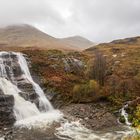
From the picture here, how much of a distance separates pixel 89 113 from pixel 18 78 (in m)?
17.4

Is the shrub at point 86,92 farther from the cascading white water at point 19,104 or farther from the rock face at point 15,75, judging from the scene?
the cascading white water at point 19,104

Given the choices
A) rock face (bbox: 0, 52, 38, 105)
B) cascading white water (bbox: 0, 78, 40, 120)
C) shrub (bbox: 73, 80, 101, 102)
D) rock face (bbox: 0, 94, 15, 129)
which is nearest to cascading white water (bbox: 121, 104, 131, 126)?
shrub (bbox: 73, 80, 101, 102)

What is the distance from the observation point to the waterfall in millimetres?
53438

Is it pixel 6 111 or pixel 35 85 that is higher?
pixel 35 85

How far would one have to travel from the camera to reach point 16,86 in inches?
2366

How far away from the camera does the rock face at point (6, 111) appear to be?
48144 mm

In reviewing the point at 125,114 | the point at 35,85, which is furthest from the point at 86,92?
the point at 35,85

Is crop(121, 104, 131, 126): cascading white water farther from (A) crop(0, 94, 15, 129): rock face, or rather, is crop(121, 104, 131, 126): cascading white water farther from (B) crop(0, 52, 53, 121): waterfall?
(A) crop(0, 94, 15, 129): rock face

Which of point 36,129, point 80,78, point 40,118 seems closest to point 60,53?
point 80,78

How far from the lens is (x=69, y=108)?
186ft

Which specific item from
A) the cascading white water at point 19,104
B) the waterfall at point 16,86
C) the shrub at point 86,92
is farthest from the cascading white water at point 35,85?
the shrub at point 86,92

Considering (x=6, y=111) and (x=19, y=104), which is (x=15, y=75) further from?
(x=6, y=111)

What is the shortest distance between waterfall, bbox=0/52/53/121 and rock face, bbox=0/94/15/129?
1079 mm

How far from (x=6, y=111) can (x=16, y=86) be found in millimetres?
10585
